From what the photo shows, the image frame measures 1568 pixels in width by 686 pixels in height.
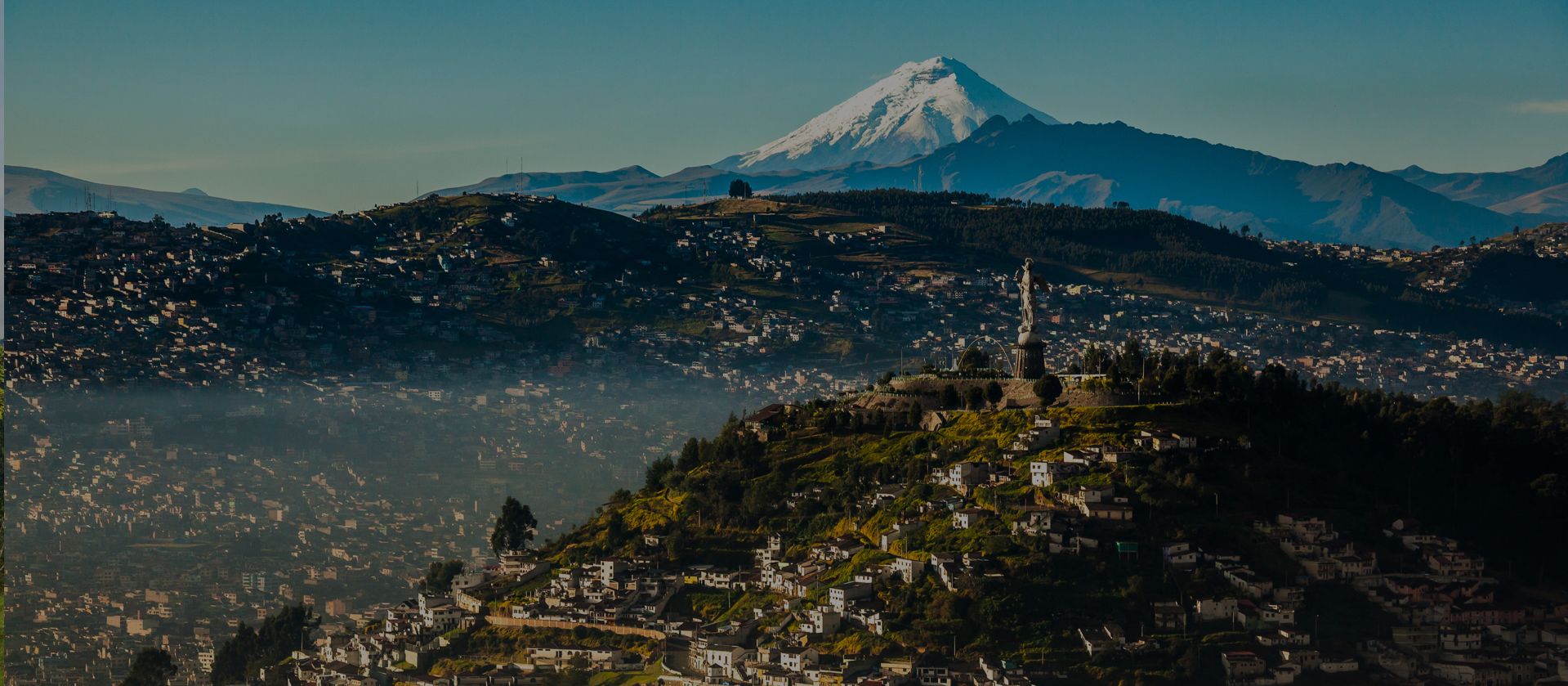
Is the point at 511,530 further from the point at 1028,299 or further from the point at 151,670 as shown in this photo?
the point at 1028,299

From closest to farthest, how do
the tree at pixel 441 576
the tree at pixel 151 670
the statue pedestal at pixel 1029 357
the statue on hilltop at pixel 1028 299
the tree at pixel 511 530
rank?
the tree at pixel 151 670 < the tree at pixel 441 576 < the statue pedestal at pixel 1029 357 < the statue on hilltop at pixel 1028 299 < the tree at pixel 511 530

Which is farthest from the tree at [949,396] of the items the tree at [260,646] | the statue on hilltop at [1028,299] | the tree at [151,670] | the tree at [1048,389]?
the tree at [151,670]

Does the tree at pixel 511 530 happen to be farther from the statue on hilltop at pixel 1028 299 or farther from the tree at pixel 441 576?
the statue on hilltop at pixel 1028 299

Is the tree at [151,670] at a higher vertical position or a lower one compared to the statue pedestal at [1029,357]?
lower

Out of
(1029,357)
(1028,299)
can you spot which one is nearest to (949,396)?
(1029,357)

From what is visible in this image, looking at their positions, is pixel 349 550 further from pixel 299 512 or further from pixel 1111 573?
pixel 1111 573

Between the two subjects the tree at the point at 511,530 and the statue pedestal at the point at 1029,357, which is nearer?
the statue pedestal at the point at 1029,357

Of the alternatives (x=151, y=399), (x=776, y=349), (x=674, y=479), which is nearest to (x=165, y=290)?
(x=151, y=399)
